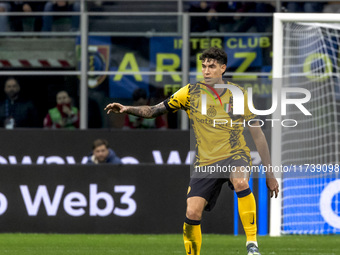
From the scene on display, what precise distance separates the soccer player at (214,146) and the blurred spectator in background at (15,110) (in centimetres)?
675

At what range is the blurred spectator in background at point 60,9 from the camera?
552 inches

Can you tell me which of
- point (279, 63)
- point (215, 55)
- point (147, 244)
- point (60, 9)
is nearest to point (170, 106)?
point (215, 55)

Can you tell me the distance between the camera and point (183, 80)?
13.9m

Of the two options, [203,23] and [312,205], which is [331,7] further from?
[312,205]

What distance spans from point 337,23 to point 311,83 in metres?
1.06

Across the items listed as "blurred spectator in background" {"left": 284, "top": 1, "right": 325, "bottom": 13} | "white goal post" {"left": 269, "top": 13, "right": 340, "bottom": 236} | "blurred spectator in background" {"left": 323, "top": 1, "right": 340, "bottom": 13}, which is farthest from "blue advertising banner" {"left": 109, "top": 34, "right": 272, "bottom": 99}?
"white goal post" {"left": 269, "top": 13, "right": 340, "bottom": 236}

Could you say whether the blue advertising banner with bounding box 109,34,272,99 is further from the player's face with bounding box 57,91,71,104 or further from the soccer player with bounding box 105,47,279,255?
the soccer player with bounding box 105,47,279,255

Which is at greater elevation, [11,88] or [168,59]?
[168,59]

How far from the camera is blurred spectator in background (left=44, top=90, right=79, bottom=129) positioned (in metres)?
14.1

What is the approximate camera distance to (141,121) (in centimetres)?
1432

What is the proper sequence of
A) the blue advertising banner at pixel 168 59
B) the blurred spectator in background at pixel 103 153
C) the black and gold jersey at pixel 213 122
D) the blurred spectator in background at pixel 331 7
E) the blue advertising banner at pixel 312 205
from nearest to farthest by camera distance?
1. the black and gold jersey at pixel 213 122
2. the blue advertising banner at pixel 312 205
3. the blurred spectator in background at pixel 103 153
4. the blue advertising banner at pixel 168 59
5. the blurred spectator in background at pixel 331 7

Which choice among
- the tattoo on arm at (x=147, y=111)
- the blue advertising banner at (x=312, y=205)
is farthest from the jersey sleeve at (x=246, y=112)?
the blue advertising banner at (x=312, y=205)

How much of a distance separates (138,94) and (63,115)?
1.21 meters

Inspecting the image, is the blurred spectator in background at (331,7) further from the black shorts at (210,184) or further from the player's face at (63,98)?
the black shorts at (210,184)
